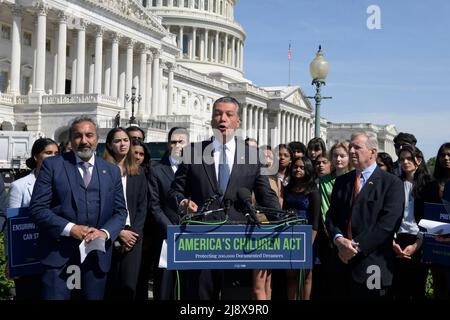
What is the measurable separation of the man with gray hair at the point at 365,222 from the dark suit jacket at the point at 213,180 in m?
0.92

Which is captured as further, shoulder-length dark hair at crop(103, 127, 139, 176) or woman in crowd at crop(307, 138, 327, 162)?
woman in crowd at crop(307, 138, 327, 162)

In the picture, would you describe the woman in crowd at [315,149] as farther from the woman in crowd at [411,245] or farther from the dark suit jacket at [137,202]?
the dark suit jacket at [137,202]

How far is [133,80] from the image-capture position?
206ft

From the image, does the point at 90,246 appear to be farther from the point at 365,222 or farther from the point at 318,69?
the point at 318,69

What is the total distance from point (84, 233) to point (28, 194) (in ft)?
5.82

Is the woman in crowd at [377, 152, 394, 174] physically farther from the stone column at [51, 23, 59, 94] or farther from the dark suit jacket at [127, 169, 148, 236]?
the stone column at [51, 23, 59, 94]

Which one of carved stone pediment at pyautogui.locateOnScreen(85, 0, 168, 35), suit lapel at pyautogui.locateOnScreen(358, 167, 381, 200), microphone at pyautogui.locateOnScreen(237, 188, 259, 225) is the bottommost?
microphone at pyautogui.locateOnScreen(237, 188, 259, 225)

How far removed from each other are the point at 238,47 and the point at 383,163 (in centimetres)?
10430

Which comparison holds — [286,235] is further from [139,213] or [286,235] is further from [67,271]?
[139,213]

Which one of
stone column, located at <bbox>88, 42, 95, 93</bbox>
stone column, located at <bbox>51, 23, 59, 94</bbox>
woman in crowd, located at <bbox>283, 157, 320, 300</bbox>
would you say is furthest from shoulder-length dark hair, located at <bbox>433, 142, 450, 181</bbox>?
stone column, located at <bbox>88, 42, 95, 93</bbox>

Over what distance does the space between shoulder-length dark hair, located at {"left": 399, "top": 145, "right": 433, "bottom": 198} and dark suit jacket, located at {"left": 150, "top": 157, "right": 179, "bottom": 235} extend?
314 cm

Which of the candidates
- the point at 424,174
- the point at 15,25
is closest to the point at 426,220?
the point at 424,174

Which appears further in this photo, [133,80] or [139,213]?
[133,80]

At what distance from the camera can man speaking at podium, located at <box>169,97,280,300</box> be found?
577 cm
